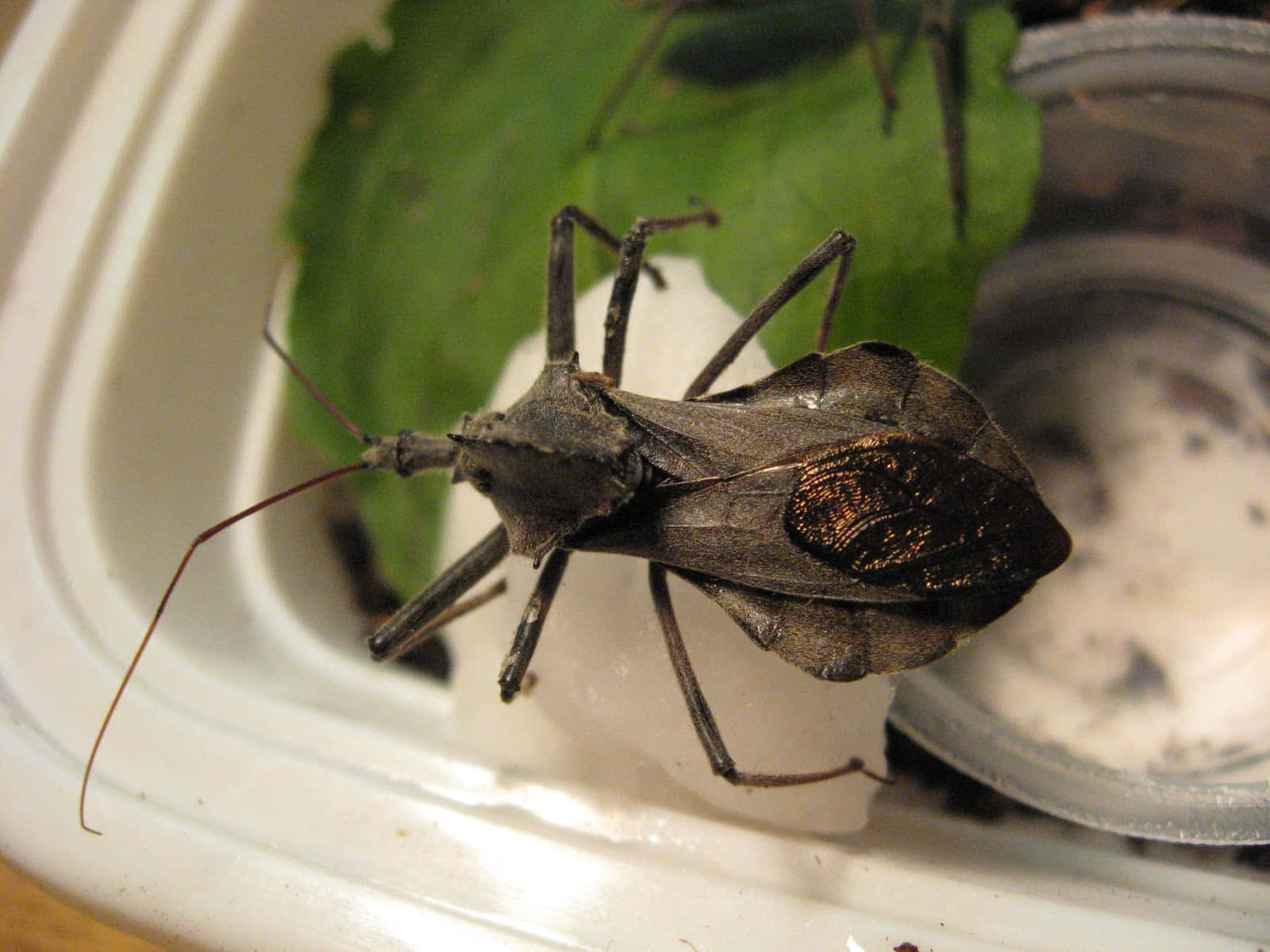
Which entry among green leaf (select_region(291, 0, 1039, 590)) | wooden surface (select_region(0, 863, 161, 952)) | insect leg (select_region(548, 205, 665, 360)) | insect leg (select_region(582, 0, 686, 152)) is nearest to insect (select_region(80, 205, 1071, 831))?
insect leg (select_region(548, 205, 665, 360))

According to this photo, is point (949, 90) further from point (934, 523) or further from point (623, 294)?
point (934, 523)

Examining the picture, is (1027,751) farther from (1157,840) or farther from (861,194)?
(861,194)

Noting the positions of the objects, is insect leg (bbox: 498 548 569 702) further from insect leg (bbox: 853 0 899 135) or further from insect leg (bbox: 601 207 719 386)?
insect leg (bbox: 853 0 899 135)

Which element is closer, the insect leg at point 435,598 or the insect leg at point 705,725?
the insect leg at point 705,725

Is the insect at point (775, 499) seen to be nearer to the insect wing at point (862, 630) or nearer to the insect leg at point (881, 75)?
the insect wing at point (862, 630)

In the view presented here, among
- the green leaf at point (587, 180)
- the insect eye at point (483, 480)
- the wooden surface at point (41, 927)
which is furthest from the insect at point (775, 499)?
the wooden surface at point (41, 927)

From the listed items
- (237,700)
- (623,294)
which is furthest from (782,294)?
(237,700)

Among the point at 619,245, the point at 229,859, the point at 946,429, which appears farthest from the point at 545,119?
the point at 229,859
